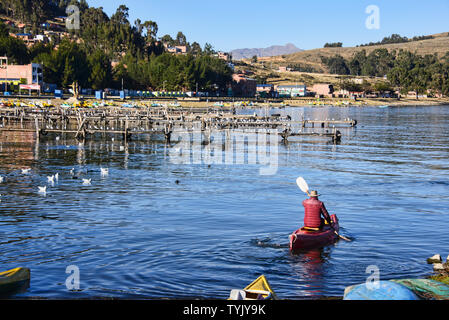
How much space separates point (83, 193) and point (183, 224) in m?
9.48

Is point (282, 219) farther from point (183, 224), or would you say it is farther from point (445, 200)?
point (445, 200)

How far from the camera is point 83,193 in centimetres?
3056

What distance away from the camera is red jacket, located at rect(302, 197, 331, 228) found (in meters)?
19.3

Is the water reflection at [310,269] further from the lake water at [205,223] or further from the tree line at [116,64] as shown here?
the tree line at [116,64]

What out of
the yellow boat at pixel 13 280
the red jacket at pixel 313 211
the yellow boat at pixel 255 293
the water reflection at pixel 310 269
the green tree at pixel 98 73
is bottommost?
the water reflection at pixel 310 269

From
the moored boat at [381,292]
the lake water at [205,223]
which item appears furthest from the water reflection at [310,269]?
the moored boat at [381,292]

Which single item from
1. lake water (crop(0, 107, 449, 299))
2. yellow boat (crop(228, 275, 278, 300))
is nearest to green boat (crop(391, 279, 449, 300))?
lake water (crop(0, 107, 449, 299))

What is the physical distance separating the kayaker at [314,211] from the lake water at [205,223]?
1.05m

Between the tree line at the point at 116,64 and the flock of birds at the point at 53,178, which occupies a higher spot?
the tree line at the point at 116,64

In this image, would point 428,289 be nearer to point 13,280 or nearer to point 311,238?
point 311,238

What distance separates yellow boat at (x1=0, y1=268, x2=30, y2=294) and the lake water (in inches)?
13.9

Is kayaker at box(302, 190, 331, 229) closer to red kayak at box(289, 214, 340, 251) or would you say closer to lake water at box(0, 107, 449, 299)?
red kayak at box(289, 214, 340, 251)

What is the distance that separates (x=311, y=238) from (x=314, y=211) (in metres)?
1.02

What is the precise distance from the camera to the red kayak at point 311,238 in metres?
19.1
